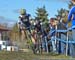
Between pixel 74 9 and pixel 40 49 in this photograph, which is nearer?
pixel 74 9

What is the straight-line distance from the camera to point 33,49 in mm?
13562

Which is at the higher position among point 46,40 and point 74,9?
point 74,9

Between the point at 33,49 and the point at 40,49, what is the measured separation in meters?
0.69

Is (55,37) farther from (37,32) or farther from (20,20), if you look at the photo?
(20,20)

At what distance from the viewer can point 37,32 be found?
47.0 ft

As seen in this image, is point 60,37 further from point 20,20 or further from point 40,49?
point 20,20

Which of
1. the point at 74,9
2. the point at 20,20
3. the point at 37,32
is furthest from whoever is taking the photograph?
the point at 37,32

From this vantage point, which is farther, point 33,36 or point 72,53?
point 33,36

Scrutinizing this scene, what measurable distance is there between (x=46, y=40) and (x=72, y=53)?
3705 millimetres

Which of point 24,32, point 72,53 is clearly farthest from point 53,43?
point 72,53

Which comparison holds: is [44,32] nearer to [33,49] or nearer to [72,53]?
[33,49]

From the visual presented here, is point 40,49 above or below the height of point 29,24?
below

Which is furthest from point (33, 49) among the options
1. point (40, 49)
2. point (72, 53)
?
point (72, 53)

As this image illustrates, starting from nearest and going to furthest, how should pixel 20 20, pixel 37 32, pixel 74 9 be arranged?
pixel 74 9
pixel 20 20
pixel 37 32
